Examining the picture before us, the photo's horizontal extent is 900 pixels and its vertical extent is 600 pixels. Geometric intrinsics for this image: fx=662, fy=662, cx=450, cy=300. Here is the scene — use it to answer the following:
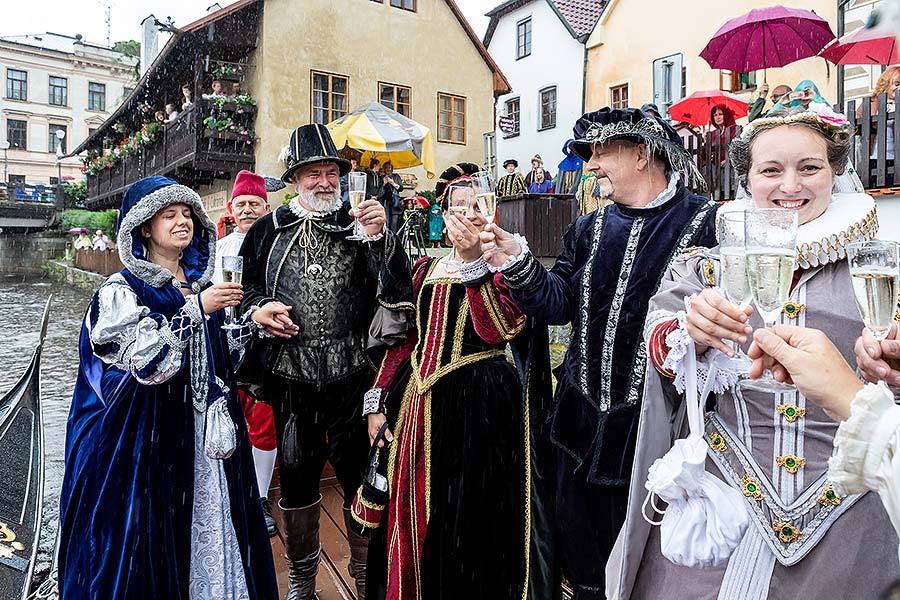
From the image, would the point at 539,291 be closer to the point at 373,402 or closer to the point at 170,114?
the point at 373,402

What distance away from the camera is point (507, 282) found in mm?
2045

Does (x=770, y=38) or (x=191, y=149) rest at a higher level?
(x=770, y=38)

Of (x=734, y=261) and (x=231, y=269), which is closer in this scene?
(x=734, y=261)

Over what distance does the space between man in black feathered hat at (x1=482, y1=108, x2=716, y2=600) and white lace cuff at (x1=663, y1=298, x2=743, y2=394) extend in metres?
0.57

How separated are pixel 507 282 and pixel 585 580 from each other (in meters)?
1.01

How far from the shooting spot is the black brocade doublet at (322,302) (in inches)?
112

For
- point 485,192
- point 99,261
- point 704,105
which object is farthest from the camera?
point 99,261

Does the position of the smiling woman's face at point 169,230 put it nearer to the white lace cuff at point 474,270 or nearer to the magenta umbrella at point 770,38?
the white lace cuff at point 474,270

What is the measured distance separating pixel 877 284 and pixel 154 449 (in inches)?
85.8

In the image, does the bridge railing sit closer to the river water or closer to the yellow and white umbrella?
the river water

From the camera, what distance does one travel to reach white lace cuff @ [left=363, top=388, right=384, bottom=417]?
254cm

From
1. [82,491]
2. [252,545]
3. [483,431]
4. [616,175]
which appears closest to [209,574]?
[252,545]

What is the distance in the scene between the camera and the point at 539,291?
2.07m

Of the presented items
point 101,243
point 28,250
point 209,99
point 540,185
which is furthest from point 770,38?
point 28,250
